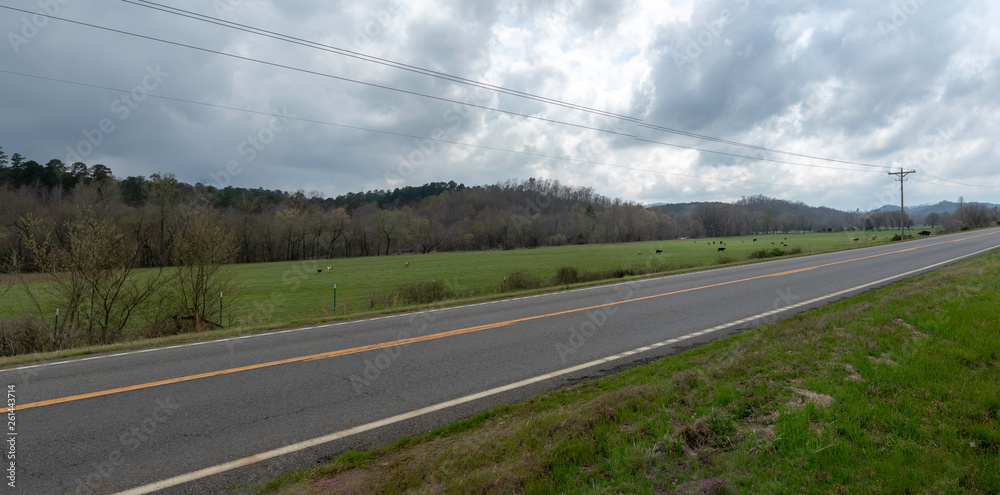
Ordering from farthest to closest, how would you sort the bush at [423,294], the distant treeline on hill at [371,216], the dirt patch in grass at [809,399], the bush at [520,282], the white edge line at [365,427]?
1. the distant treeline on hill at [371,216]
2. the bush at [520,282]
3. the bush at [423,294]
4. the dirt patch in grass at [809,399]
5. the white edge line at [365,427]

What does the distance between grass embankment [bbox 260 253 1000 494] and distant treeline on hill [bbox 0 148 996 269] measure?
45.1 meters

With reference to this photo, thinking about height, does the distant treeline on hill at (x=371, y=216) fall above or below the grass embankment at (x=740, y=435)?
above

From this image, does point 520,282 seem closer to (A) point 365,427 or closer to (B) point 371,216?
(A) point 365,427

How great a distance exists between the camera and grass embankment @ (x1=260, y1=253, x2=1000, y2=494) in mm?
3262

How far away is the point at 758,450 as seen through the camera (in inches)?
142

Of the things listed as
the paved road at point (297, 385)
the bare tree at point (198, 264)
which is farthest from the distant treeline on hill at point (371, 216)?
the paved road at point (297, 385)

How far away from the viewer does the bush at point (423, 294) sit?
20.2 metres

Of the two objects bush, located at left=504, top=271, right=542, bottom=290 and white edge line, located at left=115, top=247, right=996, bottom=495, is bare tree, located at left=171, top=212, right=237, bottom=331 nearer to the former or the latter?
bush, located at left=504, top=271, right=542, bottom=290

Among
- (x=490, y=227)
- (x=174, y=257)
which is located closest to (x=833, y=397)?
(x=174, y=257)

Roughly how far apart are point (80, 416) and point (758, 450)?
7454 millimetres

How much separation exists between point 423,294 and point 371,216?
304 ft

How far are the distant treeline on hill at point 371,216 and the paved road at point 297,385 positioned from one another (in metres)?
39.7

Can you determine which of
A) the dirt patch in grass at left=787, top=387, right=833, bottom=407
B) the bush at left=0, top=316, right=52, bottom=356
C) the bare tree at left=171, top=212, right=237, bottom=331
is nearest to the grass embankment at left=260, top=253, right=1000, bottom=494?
the dirt patch in grass at left=787, top=387, right=833, bottom=407

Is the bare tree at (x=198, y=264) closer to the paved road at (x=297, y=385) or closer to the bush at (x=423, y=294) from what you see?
the bush at (x=423, y=294)
